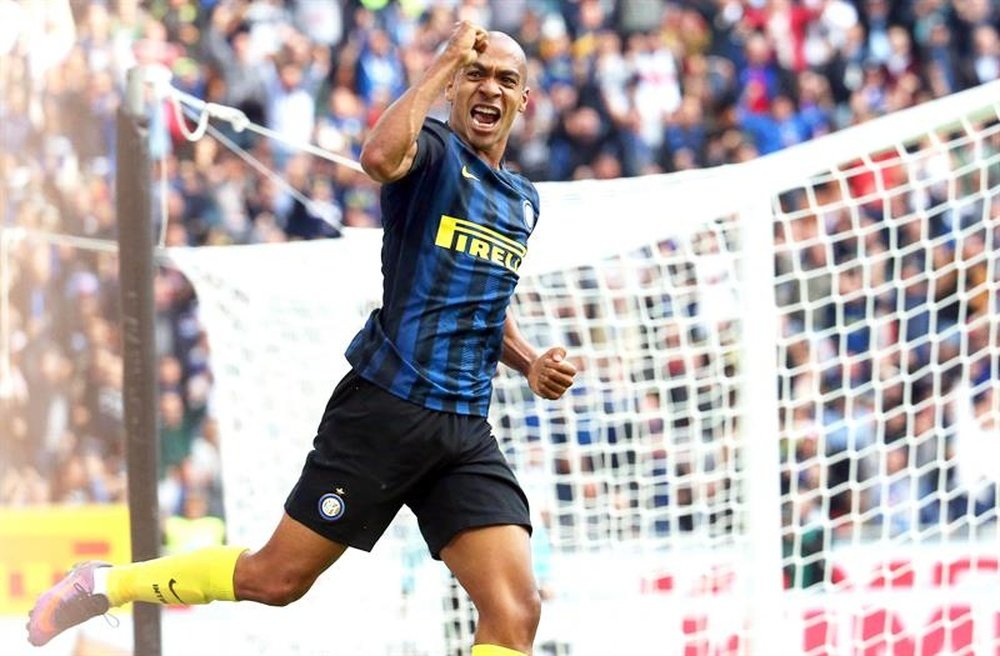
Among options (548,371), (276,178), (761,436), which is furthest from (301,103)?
(548,371)

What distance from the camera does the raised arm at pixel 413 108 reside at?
423cm

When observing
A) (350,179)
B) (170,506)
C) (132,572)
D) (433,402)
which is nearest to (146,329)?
(132,572)

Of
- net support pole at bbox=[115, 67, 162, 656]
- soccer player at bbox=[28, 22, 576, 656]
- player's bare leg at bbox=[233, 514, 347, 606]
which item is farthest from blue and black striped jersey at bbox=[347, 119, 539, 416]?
net support pole at bbox=[115, 67, 162, 656]

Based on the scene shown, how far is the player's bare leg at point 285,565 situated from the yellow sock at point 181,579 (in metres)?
0.06

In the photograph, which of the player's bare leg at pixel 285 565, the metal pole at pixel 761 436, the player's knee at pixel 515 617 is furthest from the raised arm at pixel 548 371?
the metal pole at pixel 761 436

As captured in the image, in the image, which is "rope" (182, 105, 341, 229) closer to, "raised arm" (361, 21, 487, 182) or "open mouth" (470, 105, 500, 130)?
"open mouth" (470, 105, 500, 130)

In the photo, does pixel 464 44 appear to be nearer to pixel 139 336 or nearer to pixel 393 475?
pixel 393 475

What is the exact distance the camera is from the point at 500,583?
4.56 m

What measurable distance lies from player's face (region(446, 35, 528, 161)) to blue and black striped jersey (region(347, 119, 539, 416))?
0.07 meters

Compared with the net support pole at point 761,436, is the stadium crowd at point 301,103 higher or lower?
higher

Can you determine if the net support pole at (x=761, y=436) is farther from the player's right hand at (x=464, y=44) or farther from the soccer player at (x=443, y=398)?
the player's right hand at (x=464, y=44)

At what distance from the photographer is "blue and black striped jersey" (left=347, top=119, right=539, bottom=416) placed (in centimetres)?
460

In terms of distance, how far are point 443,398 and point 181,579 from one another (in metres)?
0.96

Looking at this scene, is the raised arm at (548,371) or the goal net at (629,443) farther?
the goal net at (629,443)
